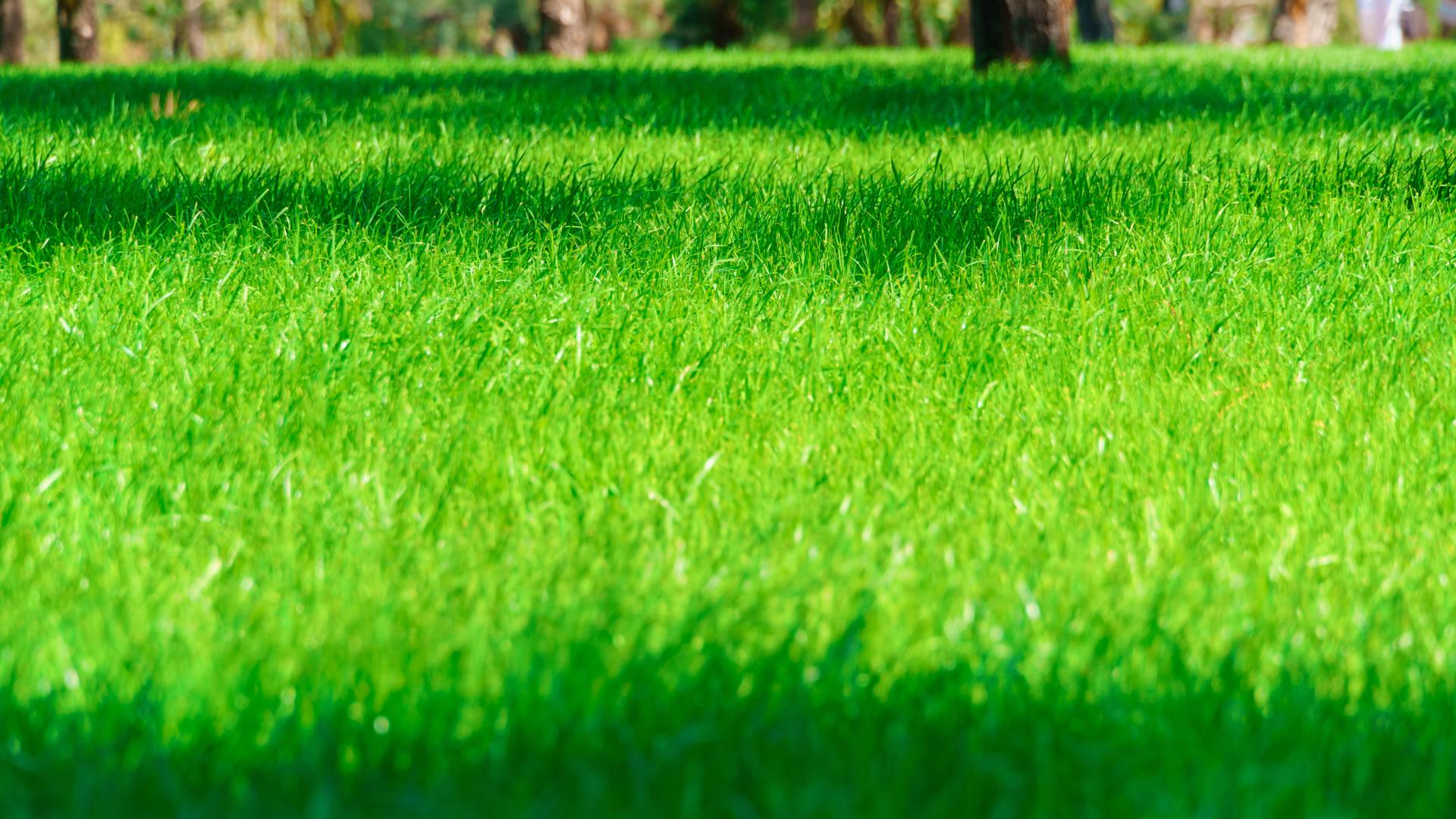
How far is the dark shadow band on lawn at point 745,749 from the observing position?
5.56 ft

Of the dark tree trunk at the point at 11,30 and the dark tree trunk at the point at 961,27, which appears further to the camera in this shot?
the dark tree trunk at the point at 961,27

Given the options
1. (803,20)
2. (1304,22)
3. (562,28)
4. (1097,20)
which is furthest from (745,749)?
(803,20)

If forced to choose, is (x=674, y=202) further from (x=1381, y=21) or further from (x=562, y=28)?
(x=1381, y=21)

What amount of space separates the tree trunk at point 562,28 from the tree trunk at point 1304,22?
11.9m

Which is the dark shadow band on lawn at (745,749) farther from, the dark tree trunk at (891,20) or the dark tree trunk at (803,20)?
the dark tree trunk at (803,20)

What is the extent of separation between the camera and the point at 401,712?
72.7 inches

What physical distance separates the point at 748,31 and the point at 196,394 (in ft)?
143

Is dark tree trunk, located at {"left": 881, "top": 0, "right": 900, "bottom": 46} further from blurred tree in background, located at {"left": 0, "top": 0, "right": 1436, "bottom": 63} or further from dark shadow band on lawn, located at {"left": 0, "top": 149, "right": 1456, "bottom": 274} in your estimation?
dark shadow band on lawn, located at {"left": 0, "top": 149, "right": 1456, "bottom": 274}

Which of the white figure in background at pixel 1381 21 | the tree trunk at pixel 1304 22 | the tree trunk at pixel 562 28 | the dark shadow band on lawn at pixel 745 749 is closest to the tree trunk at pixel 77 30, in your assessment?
the tree trunk at pixel 562 28

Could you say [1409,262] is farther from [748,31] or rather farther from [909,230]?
[748,31]

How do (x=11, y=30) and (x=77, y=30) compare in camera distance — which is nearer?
(x=77, y=30)

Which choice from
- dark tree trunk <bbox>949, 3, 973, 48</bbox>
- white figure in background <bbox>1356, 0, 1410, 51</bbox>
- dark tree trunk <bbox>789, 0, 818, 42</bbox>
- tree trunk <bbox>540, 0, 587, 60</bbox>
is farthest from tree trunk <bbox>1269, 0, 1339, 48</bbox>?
dark tree trunk <bbox>789, 0, 818, 42</bbox>

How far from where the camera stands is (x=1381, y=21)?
2181 centimetres

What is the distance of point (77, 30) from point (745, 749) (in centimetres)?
1967
